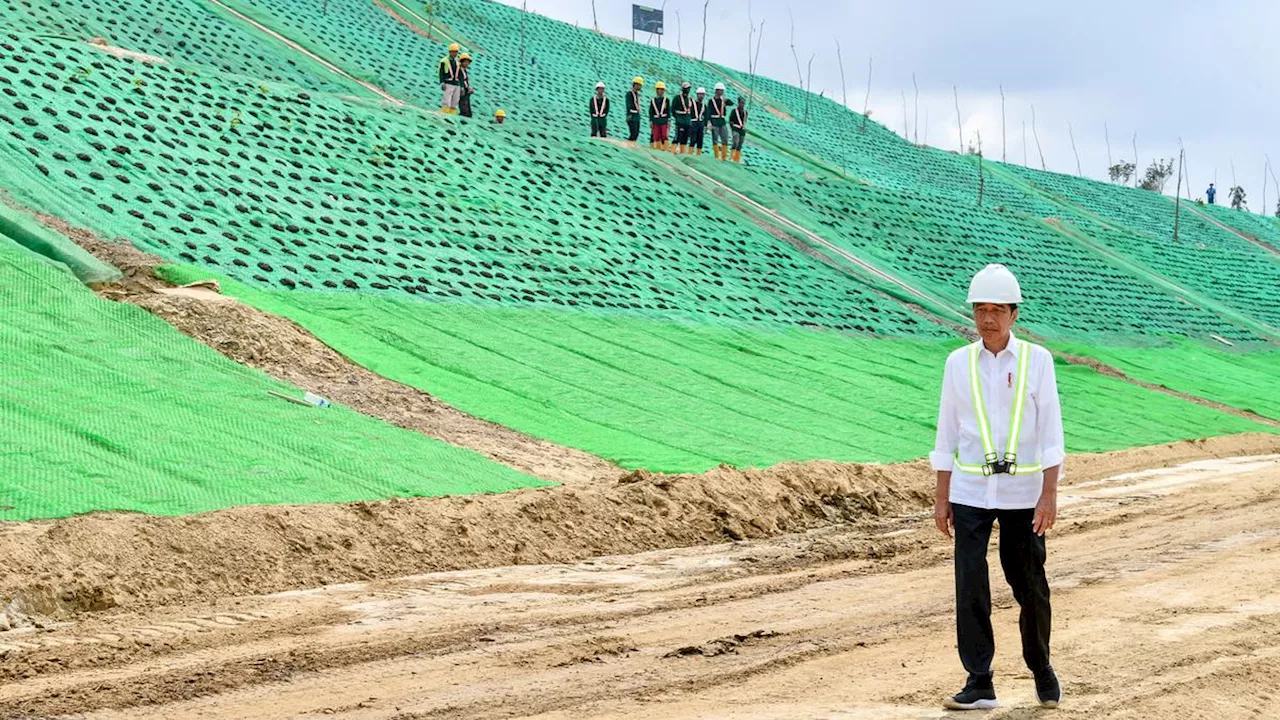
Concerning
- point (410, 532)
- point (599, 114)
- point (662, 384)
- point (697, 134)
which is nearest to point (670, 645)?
point (410, 532)

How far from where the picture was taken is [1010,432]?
18.5ft

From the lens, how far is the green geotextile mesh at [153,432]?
28.9 ft

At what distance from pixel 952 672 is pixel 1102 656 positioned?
2.59ft

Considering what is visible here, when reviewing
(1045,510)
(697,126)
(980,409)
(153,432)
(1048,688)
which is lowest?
(153,432)

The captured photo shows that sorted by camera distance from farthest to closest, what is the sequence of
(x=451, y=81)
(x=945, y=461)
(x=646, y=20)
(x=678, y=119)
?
(x=646, y=20), (x=678, y=119), (x=451, y=81), (x=945, y=461)

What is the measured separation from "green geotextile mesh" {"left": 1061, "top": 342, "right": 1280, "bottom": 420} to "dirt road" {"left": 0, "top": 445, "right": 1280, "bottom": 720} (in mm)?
13424

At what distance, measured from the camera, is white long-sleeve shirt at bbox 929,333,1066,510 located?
5.63 meters

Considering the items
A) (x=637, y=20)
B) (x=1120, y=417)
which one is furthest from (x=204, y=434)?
(x=637, y=20)

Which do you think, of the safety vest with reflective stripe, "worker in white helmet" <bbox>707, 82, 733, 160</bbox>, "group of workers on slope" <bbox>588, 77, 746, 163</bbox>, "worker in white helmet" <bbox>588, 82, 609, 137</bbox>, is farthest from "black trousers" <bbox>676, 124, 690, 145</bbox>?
"worker in white helmet" <bbox>588, 82, 609, 137</bbox>

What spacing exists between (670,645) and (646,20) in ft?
145

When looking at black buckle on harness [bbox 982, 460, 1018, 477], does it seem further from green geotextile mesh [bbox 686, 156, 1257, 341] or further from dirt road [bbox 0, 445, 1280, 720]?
green geotextile mesh [bbox 686, 156, 1257, 341]

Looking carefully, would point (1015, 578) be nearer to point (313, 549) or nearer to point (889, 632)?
point (889, 632)

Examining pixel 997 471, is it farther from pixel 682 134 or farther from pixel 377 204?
pixel 682 134

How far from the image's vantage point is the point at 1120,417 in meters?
18.8
